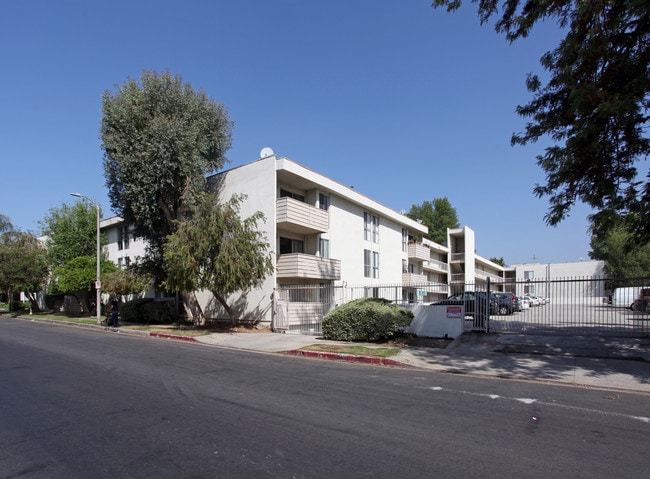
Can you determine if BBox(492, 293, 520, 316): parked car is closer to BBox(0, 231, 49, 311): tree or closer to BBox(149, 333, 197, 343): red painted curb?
BBox(149, 333, 197, 343): red painted curb

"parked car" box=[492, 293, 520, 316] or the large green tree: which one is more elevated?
the large green tree

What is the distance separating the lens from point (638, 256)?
167 ft

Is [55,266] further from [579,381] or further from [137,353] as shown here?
[579,381]

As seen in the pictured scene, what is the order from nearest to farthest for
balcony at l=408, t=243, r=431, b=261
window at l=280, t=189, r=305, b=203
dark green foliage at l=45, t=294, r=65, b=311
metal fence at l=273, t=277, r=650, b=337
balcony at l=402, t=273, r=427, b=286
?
1. metal fence at l=273, t=277, r=650, b=337
2. window at l=280, t=189, r=305, b=203
3. balcony at l=402, t=273, r=427, b=286
4. balcony at l=408, t=243, r=431, b=261
5. dark green foliage at l=45, t=294, r=65, b=311

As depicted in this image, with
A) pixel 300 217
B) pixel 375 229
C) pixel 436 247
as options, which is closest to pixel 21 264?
pixel 300 217

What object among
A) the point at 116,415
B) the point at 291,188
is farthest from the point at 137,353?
the point at 291,188

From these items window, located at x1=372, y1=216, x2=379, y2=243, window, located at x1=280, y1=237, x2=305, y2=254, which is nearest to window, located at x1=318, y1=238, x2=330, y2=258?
window, located at x1=280, y1=237, x2=305, y2=254

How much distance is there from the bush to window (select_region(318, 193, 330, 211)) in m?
11.0

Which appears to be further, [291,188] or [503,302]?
[291,188]

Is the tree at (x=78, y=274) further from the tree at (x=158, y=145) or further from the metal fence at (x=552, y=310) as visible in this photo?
the metal fence at (x=552, y=310)

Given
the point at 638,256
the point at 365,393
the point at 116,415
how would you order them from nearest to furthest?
1. the point at 116,415
2. the point at 365,393
3. the point at 638,256

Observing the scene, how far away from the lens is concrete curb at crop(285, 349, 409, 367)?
1191 cm

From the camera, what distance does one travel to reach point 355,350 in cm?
1338

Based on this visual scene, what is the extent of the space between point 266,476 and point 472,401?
4.43 meters
